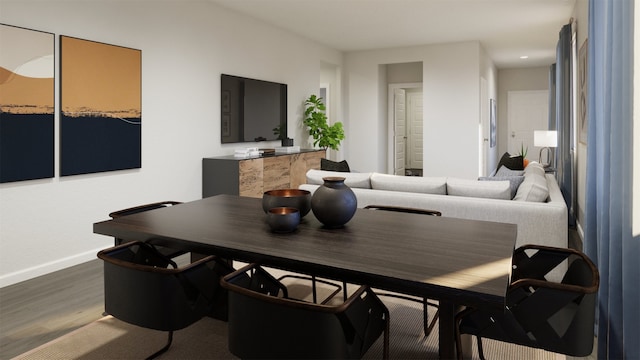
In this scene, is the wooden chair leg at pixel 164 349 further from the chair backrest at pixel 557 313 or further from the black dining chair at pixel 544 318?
the chair backrest at pixel 557 313

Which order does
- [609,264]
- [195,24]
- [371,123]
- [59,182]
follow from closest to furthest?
[609,264] → [59,182] → [195,24] → [371,123]

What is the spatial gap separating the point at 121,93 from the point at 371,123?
5403 mm

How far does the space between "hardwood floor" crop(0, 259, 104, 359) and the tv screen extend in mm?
2510

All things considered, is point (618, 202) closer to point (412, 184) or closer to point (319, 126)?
point (412, 184)

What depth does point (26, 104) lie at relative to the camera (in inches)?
134

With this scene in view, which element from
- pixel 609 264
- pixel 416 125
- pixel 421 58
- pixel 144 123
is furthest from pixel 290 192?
pixel 416 125

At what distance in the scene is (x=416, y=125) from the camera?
11.2m

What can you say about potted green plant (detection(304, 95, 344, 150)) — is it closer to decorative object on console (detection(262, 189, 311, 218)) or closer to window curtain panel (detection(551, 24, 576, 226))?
window curtain panel (detection(551, 24, 576, 226))

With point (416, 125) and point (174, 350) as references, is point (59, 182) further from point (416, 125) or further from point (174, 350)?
point (416, 125)

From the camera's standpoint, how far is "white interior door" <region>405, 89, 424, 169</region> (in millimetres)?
11125

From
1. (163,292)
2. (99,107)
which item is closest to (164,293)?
(163,292)

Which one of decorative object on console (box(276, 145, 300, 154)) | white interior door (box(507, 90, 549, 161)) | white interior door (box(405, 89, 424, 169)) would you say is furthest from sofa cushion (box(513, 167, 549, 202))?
white interior door (box(507, 90, 549, 161))

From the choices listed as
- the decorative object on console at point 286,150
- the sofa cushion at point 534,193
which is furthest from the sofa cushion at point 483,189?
the decorative object on console at point 286,150

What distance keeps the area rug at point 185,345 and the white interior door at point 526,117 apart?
10.2 metres
